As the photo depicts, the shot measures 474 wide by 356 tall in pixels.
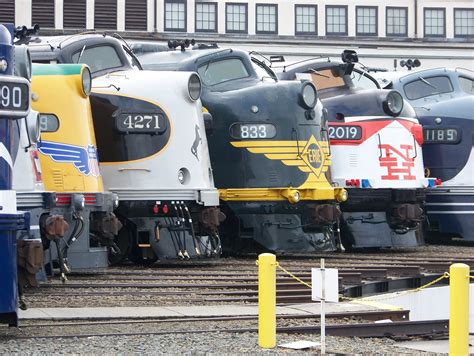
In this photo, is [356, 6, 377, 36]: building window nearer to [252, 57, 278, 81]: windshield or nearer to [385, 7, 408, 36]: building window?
[385, 7, 408, 36]: building window

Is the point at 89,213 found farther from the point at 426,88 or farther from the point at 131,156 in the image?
the point at 426,88

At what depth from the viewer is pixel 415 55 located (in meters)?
40.7

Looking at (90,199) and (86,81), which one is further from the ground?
(86,81)

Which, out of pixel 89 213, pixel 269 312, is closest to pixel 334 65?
pixel 89 213

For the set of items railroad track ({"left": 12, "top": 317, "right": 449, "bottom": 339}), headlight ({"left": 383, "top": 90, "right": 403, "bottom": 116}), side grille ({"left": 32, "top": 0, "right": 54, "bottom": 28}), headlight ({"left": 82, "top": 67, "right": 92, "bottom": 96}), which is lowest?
railroad track ({"left": 12, "top": 317, "right": 449, "bottom": 339})

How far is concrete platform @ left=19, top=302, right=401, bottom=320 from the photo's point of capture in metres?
12.1

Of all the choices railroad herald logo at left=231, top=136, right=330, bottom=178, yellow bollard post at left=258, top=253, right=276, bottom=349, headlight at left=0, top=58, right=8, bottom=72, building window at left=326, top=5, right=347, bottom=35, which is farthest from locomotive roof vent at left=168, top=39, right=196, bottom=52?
building window at left=326, top=5, right=347, bottom=35

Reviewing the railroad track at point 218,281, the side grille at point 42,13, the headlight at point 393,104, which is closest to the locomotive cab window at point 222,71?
the railroad track at point 218,281

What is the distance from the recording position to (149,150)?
58.9 ft

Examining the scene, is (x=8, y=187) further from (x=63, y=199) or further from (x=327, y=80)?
(x=327, y=80)

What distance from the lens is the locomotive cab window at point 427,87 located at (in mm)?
25016

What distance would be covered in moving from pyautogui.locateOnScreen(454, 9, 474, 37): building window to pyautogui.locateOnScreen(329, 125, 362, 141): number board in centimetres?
2006

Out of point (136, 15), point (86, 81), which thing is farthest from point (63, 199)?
point (136, 15)

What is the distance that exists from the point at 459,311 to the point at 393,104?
12252 millimetres
